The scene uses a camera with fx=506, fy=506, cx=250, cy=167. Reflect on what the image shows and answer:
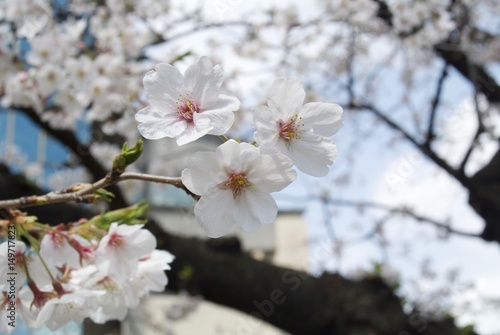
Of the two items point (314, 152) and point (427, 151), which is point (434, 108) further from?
point (314, 152)

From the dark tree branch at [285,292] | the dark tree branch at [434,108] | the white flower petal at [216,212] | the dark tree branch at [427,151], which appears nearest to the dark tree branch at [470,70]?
the dark tree branch at [434,108]

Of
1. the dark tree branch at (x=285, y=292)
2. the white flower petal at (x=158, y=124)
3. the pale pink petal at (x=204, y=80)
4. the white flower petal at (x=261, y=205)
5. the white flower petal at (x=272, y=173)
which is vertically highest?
the pale pink petal at (x=204, y=80)

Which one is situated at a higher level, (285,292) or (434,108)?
(434,108)

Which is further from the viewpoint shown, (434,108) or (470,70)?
(470,70)

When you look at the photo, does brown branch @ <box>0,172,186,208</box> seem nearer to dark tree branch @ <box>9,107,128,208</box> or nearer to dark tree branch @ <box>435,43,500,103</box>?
dark tree branch @ <box>9,107,128,208</box>

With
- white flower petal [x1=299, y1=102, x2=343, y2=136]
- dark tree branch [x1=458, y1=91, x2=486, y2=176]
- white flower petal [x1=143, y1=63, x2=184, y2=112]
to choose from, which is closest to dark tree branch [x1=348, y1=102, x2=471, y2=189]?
dark tree branch [x1=458, y1=91, x2=486, y2=176]

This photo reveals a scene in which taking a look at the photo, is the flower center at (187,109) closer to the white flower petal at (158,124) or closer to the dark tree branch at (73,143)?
the white flower petal at (158,124)

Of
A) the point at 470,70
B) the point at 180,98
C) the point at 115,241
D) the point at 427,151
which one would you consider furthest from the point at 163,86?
the point at 470,70
